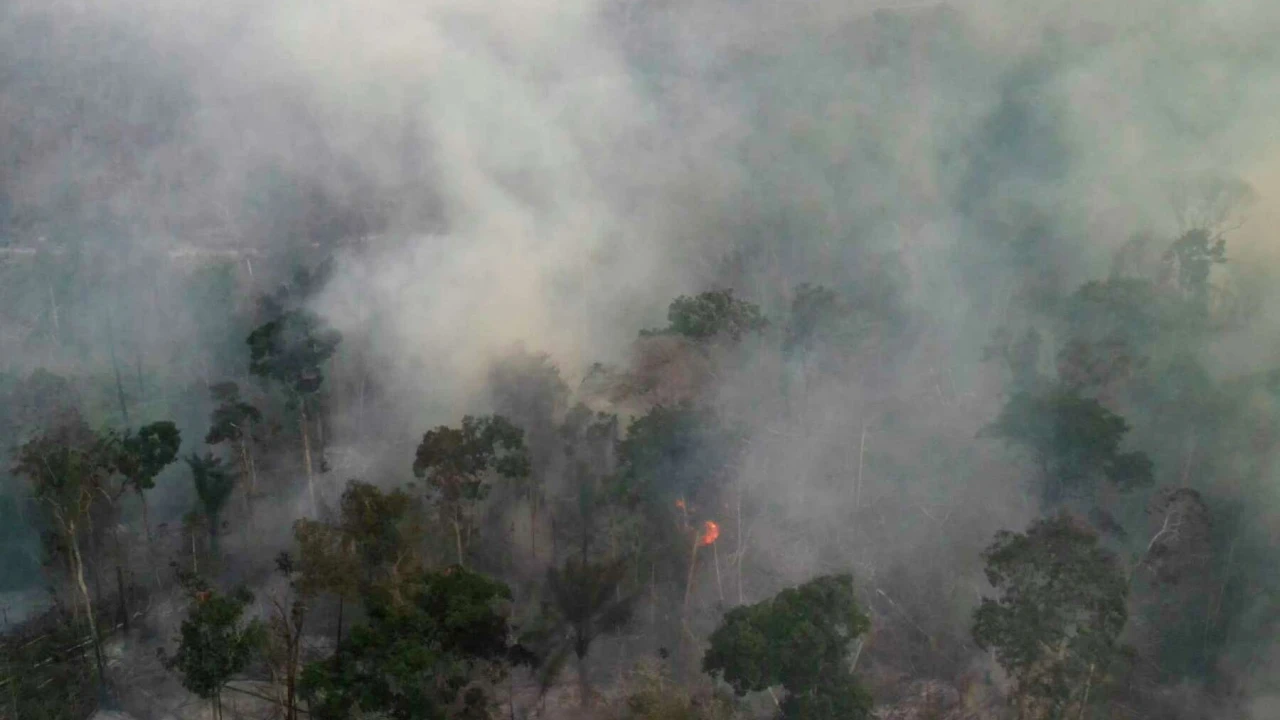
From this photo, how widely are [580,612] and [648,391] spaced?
17.2ft

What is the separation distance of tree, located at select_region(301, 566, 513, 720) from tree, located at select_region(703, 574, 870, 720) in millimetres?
3542

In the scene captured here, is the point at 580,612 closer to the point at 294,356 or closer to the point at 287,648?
the point at 287,648

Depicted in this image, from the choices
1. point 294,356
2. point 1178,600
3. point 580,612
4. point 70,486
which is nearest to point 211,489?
point 294,356

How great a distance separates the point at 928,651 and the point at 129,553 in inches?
720

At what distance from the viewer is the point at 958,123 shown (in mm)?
37188

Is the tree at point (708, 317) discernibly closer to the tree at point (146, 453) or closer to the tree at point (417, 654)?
the tree at point (417, 654)

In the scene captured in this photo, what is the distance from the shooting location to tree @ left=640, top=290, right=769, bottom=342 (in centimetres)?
2255

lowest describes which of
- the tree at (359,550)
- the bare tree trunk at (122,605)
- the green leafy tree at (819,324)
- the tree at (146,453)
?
the bare tree trunk at (122,605)

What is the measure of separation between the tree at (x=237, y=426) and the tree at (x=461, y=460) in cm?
580

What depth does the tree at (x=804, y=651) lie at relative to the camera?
1417cm

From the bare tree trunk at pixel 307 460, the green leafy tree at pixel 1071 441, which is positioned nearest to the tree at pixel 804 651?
the green leafy tree at pixel 1071 441

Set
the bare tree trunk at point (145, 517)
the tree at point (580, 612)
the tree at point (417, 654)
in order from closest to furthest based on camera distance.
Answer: the tree at point (417, 654) < the tree at point (580, 612) < the bare tree trunk at point (145, 517)

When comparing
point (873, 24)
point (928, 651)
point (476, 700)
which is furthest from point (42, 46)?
point (928, 651)

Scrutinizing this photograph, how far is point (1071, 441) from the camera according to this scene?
1962 centimetres
